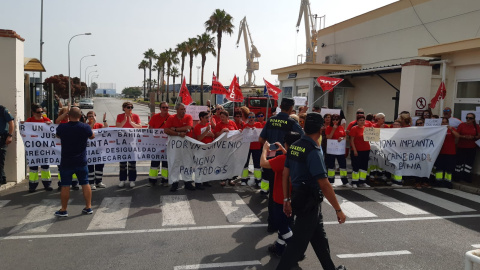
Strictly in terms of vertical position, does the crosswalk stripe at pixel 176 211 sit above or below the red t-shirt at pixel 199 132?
below

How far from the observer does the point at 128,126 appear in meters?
9.30

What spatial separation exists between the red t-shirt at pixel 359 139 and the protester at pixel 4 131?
24.7ft

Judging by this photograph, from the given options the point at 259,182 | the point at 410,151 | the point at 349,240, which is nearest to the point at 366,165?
the point at 410,151

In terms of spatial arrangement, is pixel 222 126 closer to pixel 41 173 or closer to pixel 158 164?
pixel 158 164

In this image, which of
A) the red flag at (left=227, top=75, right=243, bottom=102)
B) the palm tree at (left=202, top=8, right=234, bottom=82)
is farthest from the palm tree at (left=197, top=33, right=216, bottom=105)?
the red flag at (left=227, top=75, right=243, bottom=102)

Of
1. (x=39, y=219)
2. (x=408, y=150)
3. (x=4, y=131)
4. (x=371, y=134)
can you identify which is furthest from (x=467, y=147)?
(x=4, y=131)

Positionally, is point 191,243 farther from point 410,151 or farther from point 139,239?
point 410,151

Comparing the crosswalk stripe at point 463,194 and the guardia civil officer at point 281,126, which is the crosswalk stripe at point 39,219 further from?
the crosswalk stripe at point 463,194

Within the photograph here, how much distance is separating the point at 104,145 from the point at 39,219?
8.61 feet

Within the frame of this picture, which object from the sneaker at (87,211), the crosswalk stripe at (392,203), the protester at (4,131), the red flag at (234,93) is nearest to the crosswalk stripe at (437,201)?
the crosswalk stripe at (392,203)

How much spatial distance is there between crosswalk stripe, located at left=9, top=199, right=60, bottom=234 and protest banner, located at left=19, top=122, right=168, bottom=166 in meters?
1.31

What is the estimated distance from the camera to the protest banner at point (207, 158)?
8.79 metres

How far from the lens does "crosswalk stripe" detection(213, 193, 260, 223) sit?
270 inches

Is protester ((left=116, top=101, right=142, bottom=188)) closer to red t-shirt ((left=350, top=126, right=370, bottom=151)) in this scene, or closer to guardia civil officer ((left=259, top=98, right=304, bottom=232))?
guardia civil officer ((left=259, top=98, right=304, bottom=232))
